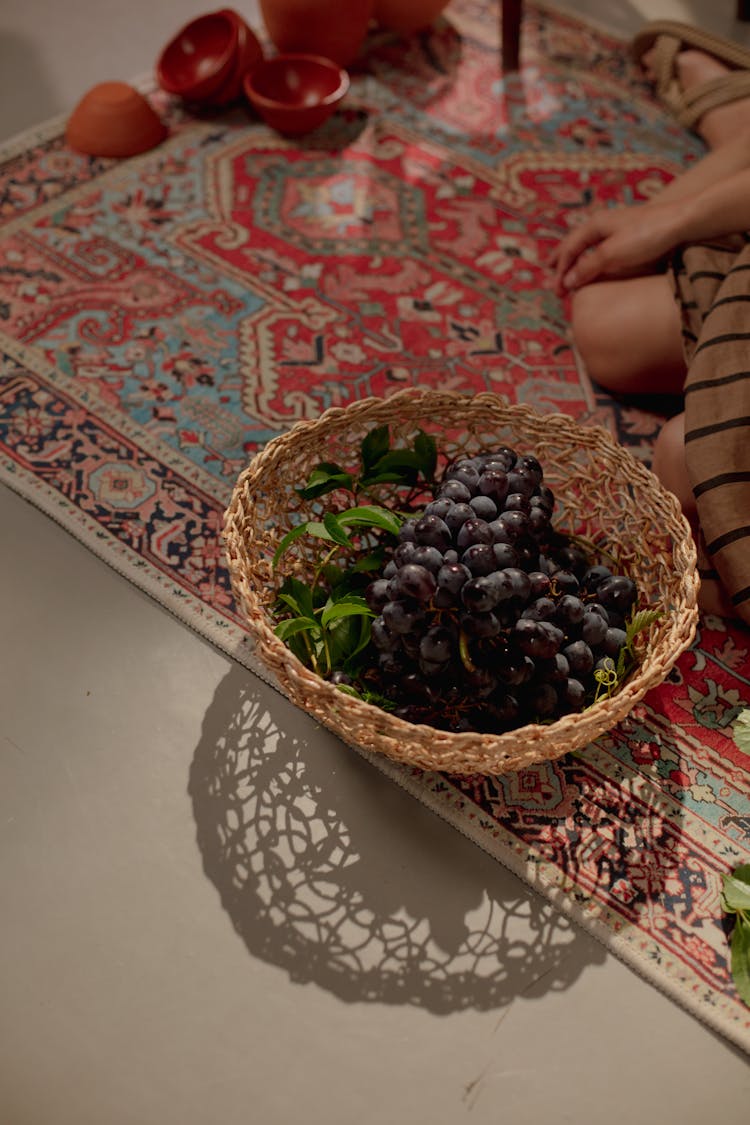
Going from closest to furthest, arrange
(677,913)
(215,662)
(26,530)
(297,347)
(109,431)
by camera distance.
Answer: (677,913) → (215,662) → (26,530) → (109,431) → (297,347)

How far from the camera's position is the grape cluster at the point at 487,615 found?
0.93 m

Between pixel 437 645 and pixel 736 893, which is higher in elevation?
pixel 437 645

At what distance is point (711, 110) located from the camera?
1846 mm

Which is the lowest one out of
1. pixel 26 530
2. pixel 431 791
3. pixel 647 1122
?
pixel 647 1122

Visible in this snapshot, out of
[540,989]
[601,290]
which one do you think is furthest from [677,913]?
[601,290]

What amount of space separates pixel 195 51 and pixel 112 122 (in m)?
0.29

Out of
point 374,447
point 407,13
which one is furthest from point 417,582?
point 407,13

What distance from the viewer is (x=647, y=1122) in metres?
0.91

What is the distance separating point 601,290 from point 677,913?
35.3 inches

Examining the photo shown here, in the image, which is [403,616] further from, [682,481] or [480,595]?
[682,481]

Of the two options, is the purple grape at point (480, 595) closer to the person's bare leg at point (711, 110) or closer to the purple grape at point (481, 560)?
the purple grape at point (481, 560)

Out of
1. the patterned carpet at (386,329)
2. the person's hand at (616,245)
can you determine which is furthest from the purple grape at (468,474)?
the person's hand at (616,245)

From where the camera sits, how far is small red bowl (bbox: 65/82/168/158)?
5.85 feet

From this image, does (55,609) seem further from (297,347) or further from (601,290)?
(601,290)
